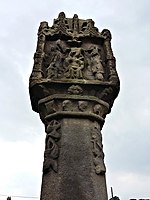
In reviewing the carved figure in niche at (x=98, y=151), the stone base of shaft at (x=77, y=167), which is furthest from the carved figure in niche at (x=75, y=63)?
the carved figure in niche at (x=98, y=151)

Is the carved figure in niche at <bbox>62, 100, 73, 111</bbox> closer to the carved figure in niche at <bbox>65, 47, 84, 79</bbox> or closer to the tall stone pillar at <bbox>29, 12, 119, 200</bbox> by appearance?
the tall stone pillar at <bbox>29, 12, 119, 200</bbox>

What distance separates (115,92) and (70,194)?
5.12 ft

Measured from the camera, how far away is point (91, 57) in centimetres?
532

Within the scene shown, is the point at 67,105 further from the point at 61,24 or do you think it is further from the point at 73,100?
the point at 61,24

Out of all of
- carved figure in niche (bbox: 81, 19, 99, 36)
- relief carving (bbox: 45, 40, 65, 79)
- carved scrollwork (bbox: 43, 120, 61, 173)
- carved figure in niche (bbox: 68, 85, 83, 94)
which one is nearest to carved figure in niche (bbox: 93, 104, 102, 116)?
carved figure in niche (bbox: 68, 85, 83, 94)

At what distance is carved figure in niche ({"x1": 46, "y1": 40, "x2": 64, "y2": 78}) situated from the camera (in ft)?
16.2

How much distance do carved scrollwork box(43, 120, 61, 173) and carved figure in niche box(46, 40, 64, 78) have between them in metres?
0.70

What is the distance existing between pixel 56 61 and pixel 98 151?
1464mm

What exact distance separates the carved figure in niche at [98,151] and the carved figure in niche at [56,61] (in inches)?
36.3

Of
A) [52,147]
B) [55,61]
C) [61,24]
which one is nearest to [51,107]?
[52,147]

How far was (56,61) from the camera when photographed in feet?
16.9

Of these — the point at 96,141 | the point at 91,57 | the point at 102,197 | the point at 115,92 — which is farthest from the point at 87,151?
the point at 91,57

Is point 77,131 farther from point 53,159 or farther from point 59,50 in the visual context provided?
point 59,50

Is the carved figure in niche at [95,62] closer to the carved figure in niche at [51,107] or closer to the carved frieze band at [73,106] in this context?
the carved frieze band at [73,106]
